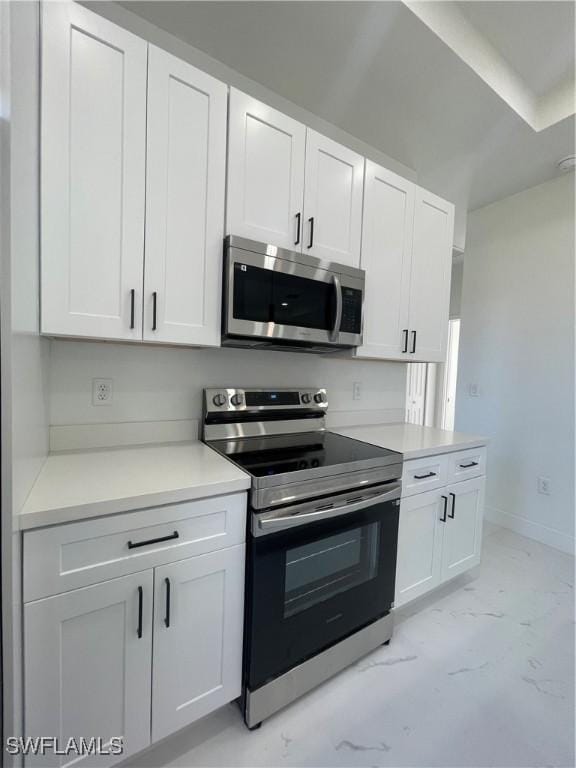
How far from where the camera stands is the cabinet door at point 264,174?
138 cm

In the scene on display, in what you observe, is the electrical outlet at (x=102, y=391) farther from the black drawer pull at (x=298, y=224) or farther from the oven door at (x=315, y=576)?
the black drawer pull at (x=298, y=224)

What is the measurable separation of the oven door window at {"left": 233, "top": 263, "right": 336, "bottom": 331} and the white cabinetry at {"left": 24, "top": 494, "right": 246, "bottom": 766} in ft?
2.49

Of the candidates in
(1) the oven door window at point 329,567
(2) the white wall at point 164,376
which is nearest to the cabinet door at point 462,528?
(1) the oven door window at point 329,567

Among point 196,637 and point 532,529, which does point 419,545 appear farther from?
point 532,529

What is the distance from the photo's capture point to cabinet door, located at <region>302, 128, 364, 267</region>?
62.7 inches

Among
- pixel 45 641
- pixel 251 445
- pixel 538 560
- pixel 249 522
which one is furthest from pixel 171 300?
pixel 538 560

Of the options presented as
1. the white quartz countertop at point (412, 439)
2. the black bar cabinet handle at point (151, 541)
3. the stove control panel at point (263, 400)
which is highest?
the stove control panel at point (263, 400)

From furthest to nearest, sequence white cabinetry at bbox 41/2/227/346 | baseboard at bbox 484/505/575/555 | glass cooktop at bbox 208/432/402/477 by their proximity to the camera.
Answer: baseboard at bbox 484/505/575/555, glass cooktop at bbox 208/432/402/477, white cabinetry at bbox 41/2/227/346

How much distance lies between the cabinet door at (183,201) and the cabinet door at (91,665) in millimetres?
841

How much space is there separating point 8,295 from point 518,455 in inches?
134

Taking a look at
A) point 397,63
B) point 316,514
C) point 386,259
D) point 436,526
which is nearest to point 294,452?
point 316,514

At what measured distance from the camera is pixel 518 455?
2857mm

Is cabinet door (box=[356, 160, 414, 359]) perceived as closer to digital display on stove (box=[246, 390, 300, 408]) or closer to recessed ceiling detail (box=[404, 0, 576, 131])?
digital display on stove (box=[246, 390, 300, 408])

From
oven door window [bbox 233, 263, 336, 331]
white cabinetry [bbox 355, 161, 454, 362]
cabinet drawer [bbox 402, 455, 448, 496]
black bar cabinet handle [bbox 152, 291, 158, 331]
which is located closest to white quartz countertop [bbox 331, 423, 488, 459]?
cabinet drawer [bbox 402, 455, 448, 496]
